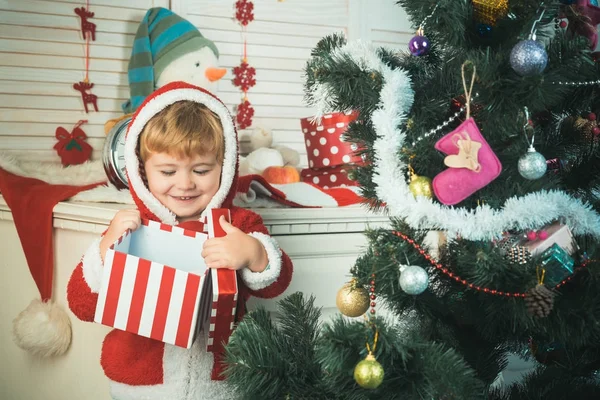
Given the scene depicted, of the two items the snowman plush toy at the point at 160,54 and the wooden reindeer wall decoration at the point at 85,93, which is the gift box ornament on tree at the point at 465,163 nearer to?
the snowman plush toy at the point at 160,54

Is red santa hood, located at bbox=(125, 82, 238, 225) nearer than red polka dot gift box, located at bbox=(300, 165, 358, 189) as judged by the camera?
Yes

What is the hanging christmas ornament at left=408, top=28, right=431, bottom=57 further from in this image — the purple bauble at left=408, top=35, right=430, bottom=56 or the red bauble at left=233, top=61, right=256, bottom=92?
the red bauble at left=233, top=61, right=256, bottom=92

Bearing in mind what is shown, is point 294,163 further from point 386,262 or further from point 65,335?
point 386,262

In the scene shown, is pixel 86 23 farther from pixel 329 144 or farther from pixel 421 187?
pixel 421 187

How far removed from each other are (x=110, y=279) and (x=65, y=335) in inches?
20.1

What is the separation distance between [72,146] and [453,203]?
4.81ft

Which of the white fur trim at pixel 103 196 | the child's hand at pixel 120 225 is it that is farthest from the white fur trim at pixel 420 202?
the white fur trim at pixel 103 196

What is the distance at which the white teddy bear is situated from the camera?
2012 mm

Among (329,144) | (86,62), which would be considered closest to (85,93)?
(86,62)

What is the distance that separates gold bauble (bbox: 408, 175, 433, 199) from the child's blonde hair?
436mm

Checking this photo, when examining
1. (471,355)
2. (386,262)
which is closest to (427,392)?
(386,262)

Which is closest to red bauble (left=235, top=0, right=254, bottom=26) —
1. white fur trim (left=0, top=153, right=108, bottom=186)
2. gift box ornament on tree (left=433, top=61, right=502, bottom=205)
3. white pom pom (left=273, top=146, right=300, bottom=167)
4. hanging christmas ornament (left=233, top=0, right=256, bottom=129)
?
hanging christmas ornament (left=233, top=0, right=256, bottom=129)

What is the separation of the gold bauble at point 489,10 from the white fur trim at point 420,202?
13 centimetres

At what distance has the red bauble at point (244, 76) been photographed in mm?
2248
